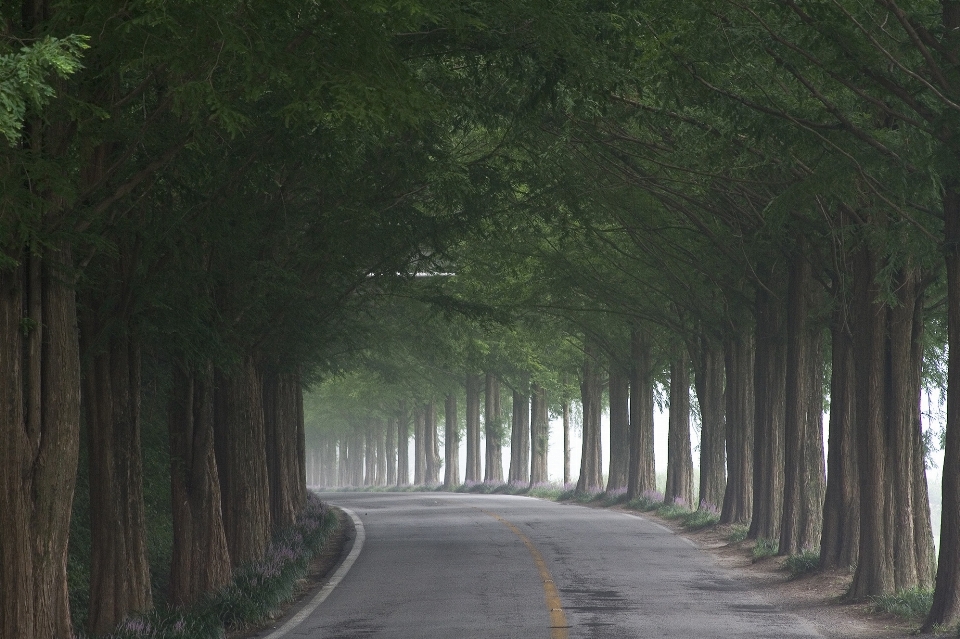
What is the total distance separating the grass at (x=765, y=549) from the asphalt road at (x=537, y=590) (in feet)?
3.13

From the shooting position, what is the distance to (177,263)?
539 inches

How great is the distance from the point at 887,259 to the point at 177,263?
31.6 feet

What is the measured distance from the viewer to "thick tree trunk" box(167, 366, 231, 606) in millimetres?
16531

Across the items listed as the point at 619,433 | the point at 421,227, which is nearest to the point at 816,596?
the point at 421,227

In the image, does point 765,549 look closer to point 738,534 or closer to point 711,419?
point 738,534

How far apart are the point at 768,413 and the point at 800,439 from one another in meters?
2.47

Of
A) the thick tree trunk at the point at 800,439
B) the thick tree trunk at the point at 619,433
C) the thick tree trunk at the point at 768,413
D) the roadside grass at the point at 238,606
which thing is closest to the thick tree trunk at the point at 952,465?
the roadside grass at the point at 238,606

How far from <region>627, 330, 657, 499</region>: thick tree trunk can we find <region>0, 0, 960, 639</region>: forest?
646 centimetres

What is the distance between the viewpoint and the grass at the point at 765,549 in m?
21.5

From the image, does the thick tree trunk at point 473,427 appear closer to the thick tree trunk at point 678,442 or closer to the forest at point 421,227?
the thick tree trunk at point 678,442

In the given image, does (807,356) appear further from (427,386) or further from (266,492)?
(427,386)

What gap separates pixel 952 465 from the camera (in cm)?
1300

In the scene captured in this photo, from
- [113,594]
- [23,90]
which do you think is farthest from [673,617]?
[23,90]

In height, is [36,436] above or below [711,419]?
Result: above
